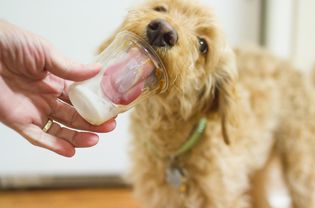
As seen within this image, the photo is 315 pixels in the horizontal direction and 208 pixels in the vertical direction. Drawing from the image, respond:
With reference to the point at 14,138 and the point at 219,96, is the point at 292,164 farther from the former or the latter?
the point at 14,138

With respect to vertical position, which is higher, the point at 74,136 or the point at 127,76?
the point at 127,76

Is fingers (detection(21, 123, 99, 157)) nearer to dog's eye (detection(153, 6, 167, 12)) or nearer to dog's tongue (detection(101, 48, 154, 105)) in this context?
dog's tongue (detection(101, 48, 154, 105))

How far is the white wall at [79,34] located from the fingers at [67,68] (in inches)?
40.0

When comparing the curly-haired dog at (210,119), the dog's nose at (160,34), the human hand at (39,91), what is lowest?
the curly-haired dog at (210,119)

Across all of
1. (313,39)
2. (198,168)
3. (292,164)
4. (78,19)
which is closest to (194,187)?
(198,168)

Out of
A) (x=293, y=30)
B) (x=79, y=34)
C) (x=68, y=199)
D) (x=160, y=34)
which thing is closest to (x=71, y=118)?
(x=160, y=34)

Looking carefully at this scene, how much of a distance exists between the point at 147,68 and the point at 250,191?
4.78 feet

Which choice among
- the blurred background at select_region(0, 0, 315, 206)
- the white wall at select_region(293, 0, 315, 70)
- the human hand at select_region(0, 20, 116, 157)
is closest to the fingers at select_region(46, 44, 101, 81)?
the human hand at select_region(0, 20, 116, 157)

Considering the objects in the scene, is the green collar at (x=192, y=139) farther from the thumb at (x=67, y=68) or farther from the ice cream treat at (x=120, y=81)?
the thumb at (x=67, y=68)

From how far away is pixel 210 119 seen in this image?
1686mm

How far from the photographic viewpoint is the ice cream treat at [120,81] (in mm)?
1063

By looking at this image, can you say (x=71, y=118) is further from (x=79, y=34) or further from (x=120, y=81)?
(x=79, y=34)

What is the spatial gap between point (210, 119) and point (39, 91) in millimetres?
670

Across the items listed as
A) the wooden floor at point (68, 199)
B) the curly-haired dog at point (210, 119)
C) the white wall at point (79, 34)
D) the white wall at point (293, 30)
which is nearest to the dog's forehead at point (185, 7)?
the curly-haired dog at point (210, 119)
